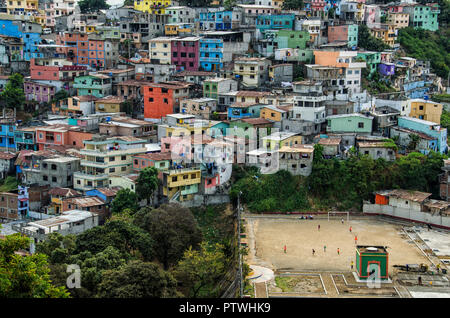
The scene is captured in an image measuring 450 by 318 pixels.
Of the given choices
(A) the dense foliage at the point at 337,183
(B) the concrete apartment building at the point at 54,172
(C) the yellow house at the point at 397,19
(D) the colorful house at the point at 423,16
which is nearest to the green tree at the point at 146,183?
(A) the dense foliage at the point at 337,183

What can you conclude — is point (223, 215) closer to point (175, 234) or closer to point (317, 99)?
point (175, 234)

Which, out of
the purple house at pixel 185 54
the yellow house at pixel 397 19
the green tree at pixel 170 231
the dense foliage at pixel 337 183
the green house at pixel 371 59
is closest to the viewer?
the green tree at pixel 170 231

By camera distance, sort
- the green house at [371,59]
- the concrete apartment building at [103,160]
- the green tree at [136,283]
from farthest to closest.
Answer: the green house at [371,59] → the concrete apartment building at [103,160] → the green tree at [136,283]

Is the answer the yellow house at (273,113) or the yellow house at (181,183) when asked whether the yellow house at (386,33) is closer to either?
the yellow house at (273,113)

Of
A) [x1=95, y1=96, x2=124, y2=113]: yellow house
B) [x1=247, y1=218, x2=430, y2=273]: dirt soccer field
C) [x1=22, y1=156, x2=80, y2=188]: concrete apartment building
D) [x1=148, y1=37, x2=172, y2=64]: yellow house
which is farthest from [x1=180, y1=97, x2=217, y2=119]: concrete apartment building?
[x1=247, y1=218, x2=430, y2=273]: dirt soccer field

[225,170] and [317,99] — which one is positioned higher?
[317,99]

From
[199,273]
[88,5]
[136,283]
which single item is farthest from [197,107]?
[88,5]

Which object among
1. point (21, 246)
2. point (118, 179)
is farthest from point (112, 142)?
point (21, 246)

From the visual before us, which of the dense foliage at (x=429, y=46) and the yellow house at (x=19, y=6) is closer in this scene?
the dense foliage at (x=429, y=46)
